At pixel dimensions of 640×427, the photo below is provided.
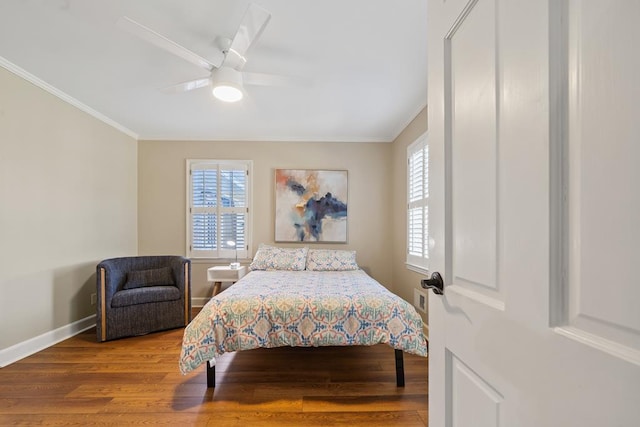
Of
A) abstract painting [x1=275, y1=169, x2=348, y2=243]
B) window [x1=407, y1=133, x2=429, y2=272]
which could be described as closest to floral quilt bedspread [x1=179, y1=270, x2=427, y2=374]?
window [x1=407, y1=133, x2=429, y2=272]

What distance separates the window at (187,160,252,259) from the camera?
166 inches

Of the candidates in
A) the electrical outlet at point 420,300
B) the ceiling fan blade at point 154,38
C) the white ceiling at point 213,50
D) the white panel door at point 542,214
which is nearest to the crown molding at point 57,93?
the white ceiling at point 213,50

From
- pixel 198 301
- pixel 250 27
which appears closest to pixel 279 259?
pixel 198 301

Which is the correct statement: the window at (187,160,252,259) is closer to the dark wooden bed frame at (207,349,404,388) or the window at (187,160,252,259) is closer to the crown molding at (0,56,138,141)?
the crown molding at (0,56,138,141)

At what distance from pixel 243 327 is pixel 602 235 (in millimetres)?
2017

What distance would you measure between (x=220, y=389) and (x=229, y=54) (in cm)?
230

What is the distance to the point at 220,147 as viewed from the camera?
4.27 m

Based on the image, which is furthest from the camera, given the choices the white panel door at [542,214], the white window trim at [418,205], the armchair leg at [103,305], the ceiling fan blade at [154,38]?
the white window trim at [418,205]

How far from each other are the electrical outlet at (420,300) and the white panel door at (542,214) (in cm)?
239

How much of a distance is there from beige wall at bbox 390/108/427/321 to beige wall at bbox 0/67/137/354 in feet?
12.0

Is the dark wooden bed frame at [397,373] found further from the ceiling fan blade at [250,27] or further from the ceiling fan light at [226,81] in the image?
the ceiling fan blade at [250,27]

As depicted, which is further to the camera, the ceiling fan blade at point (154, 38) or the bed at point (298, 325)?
the bed at point (298, 325)

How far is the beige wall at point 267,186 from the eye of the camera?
4.22m

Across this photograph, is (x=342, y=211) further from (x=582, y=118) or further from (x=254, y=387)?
(x=582, y=118)
